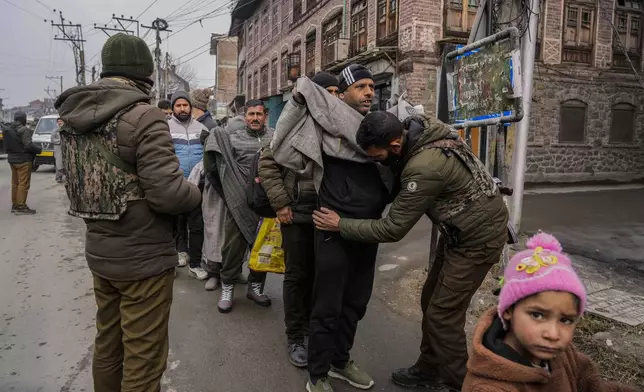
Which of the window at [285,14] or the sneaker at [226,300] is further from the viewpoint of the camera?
the window at [285,14]

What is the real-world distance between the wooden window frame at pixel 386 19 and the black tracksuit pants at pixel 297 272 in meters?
11.4

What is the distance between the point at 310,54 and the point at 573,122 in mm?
10870

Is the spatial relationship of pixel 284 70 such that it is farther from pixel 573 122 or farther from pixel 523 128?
pixel 523 128

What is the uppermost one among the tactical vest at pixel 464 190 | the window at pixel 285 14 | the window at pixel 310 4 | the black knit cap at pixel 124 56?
the window at pixel 285 14

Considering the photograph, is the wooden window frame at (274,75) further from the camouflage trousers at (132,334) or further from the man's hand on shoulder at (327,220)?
the camouflage trousers at (132,334)

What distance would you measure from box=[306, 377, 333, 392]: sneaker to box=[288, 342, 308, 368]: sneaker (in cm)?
35

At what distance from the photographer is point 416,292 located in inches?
191

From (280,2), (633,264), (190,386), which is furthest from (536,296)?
(280,2)

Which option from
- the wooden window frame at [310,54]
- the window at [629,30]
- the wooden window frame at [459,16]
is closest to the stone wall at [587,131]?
the window at [629,30]

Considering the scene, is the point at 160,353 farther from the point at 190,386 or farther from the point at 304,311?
the point at 304,311

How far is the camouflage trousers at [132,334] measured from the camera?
230 centimetres

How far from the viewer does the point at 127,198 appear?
2.25 meters

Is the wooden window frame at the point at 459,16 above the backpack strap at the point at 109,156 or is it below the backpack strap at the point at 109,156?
above

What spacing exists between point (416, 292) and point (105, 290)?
10.7 ft
